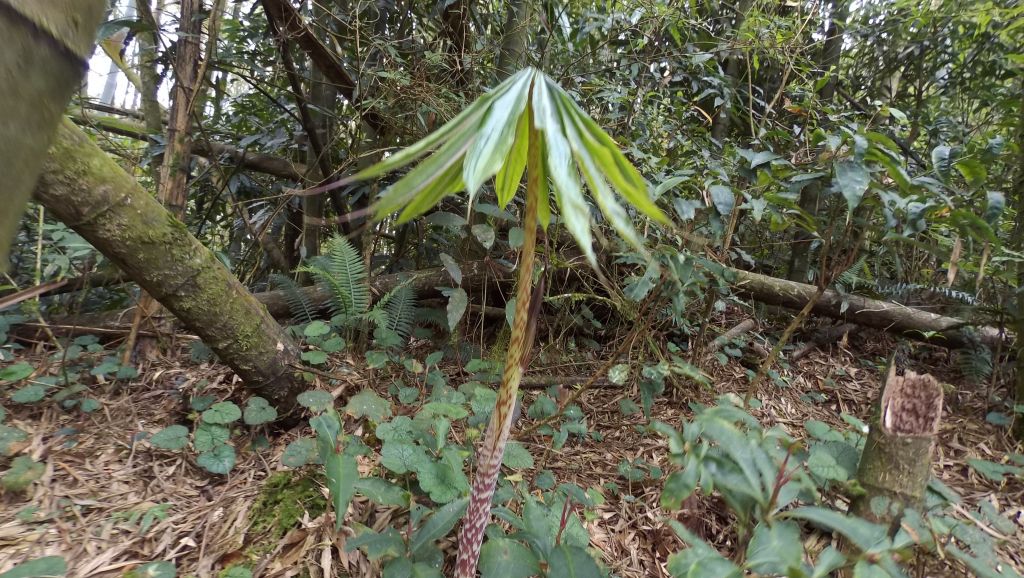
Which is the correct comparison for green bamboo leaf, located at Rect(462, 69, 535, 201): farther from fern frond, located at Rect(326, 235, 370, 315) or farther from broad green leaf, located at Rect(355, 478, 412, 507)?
fern frond, located at Rect(326, 235, 370, 315)

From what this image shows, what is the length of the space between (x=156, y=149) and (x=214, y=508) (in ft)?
8.96

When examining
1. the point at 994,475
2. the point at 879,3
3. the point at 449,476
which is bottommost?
the point at 449,476

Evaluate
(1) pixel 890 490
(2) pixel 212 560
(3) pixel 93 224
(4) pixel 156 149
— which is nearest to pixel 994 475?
(1) pixel 890 490

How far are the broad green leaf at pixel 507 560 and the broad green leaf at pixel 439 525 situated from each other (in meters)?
0.14

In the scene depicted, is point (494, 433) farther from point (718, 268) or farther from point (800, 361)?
point (800, 361)

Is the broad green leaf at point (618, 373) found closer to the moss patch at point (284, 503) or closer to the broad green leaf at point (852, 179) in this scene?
the broad green leaf at point (852, 179)

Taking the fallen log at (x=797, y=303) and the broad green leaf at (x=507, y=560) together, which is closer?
the broad green leaf at (x=507, y=560)

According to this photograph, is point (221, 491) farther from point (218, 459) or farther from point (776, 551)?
point (776, 551)

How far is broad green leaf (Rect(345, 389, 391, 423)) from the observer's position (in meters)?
1.70

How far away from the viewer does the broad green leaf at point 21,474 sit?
1.56 meters

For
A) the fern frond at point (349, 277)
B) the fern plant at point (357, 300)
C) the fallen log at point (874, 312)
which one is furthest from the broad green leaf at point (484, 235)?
the fallen log at point (874, 312)

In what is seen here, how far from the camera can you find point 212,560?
1.35m

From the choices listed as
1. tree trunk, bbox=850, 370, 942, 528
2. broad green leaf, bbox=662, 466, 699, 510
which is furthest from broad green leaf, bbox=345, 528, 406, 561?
tree trunk, bbox=850, 370, 942, 528

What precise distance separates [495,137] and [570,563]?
965 millimetres
